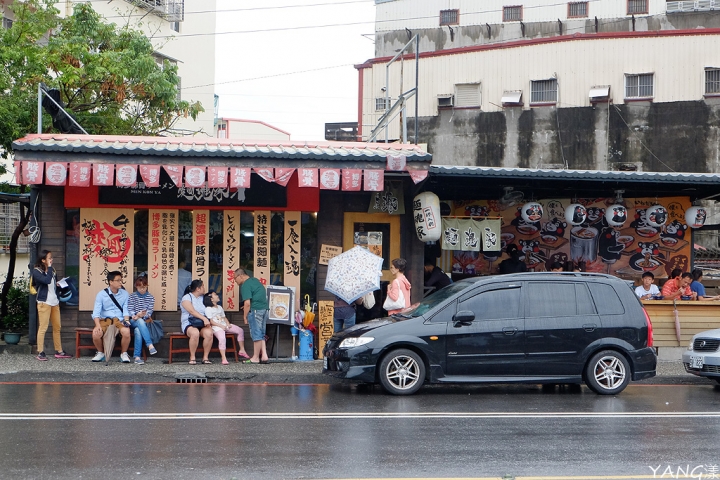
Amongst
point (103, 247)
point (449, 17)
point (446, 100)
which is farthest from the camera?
point (449, 17)

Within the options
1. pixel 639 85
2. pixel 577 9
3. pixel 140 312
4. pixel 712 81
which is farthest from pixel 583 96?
pixel 140 312

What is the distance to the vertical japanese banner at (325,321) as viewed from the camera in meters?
14.9

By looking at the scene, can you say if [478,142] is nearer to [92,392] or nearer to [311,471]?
[92,392]

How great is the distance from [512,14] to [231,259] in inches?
885

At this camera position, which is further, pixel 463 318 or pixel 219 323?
pixel 219 323

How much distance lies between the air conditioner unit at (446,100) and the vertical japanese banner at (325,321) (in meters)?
17.1

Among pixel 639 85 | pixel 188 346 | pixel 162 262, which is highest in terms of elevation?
pixel 639 85

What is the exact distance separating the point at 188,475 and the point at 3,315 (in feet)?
42.8

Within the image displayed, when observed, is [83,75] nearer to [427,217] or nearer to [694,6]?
[427,217]

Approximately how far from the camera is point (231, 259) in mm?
14852

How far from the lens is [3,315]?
18125mm

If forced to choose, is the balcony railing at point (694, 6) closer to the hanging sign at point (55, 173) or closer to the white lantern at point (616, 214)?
the white lantern at point (616, 214)

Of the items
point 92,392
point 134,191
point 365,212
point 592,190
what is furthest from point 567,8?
point 92,392

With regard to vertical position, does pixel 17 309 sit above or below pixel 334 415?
above
